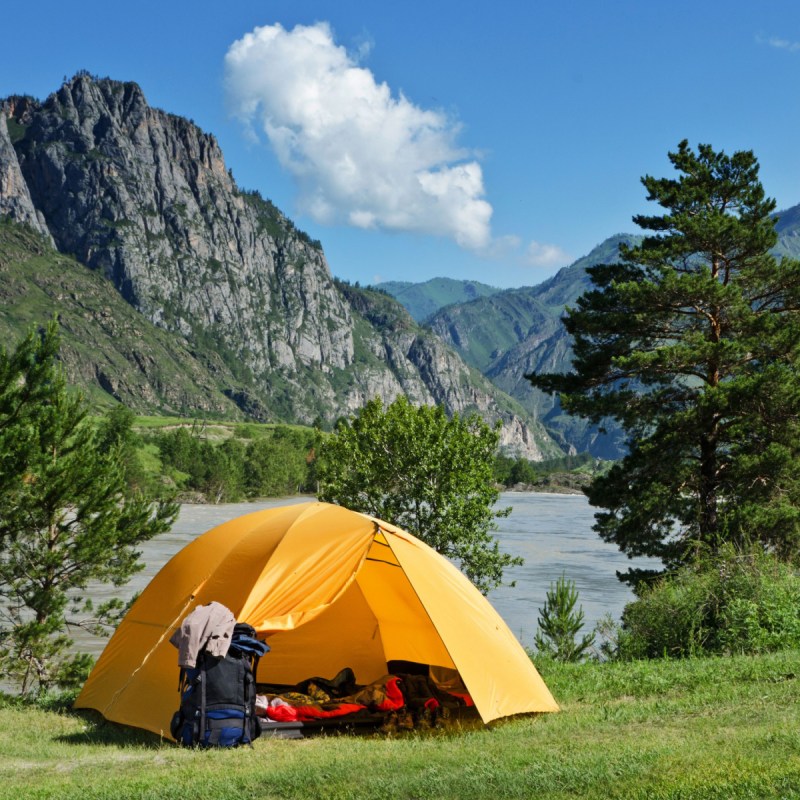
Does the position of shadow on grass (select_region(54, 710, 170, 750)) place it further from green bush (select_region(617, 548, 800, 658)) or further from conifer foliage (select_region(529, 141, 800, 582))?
conifer foliage (select_region(529, 141, 800, 582))

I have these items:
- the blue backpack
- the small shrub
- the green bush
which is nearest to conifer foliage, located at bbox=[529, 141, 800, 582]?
the small shrub

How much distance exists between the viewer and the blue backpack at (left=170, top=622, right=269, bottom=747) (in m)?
8.80

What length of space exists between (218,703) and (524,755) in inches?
129

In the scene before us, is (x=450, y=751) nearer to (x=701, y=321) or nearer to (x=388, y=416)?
(x=701, y=321)

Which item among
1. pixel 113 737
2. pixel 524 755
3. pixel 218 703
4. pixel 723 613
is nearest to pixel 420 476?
pixel 723 613

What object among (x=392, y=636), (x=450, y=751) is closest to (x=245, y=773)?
(x=450, y=751)

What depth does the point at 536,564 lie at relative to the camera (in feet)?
161

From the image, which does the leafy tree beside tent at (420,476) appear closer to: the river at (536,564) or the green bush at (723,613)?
the river at (536,564)

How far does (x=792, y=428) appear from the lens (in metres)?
22.8

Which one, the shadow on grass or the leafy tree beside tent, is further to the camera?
the leafy tree beside tent

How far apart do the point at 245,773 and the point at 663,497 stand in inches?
725

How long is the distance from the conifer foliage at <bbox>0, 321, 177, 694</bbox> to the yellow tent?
10351mm

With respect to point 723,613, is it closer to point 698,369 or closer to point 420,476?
point 698,369

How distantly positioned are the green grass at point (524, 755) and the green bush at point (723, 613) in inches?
70.9
